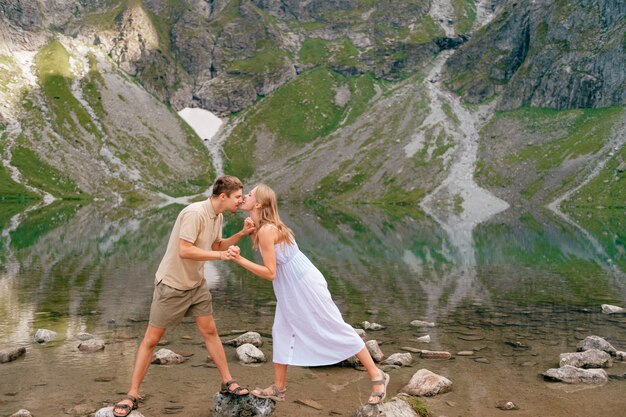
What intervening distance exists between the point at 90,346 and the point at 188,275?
661cm

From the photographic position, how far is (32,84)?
193125 millimetres

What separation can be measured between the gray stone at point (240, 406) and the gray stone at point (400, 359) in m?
5.00

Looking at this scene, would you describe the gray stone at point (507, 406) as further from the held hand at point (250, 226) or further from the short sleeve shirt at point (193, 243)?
the short sleeve shirt at point (193, 243)

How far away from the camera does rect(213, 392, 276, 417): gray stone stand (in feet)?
34.7

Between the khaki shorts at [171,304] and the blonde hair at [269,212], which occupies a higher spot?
the blonde hair at [269,212]

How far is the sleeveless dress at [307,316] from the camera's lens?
11023mm

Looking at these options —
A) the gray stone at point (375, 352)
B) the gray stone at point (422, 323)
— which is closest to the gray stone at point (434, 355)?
the gray stone at point (375, 352)

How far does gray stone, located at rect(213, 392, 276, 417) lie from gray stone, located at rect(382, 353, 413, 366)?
500 cm

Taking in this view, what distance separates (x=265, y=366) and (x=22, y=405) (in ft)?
19.6

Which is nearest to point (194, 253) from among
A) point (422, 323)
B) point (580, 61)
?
point (422, 323)

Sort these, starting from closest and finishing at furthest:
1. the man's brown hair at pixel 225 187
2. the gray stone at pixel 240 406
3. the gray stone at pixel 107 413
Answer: the gray stone at pixel 107 413 < the gray stone at pixel 240 406 < the man's brown hair at pixel 225 187

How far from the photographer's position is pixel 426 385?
12438 mm

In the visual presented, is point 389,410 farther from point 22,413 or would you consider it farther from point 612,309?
point 612,309

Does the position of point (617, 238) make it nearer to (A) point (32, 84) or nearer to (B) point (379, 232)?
(B) point (379, 232)
